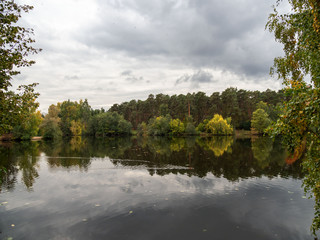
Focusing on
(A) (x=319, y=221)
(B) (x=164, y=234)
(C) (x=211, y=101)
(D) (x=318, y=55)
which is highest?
(C) (x=211, y=101)

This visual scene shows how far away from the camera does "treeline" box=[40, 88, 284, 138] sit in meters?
87.4

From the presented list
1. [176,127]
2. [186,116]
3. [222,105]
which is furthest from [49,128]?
[222,105]

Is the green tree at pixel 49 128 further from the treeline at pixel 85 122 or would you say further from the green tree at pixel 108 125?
the green tree at pixel 108 125

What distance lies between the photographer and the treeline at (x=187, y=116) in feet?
287

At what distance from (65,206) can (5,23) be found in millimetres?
9323

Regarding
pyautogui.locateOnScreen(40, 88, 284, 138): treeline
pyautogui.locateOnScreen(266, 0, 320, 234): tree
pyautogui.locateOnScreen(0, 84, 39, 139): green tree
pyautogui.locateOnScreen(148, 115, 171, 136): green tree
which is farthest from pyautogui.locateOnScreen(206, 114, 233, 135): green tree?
pyautogui.locateOnScreen(0, 84, 39, 139): green tree

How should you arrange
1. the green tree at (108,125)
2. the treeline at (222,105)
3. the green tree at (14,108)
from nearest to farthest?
the green tree at (14,108)
the treeline at (222,105)
the green tree at (108,125)

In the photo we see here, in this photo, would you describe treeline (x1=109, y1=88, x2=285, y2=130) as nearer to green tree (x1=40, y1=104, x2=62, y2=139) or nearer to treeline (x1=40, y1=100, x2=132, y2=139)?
treeline (x1=40, y1=100, x2=132, y2=139)

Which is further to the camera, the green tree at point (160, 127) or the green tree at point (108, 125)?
the green tree at point (108, 125)

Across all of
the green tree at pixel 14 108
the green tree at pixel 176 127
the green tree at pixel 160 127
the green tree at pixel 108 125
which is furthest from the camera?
the green tree at pixel 108 125

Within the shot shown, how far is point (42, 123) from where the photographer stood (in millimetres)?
77500

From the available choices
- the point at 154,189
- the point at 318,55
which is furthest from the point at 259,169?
the point at 318,55

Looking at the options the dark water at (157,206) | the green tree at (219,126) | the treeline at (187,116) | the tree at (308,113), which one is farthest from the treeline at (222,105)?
the tree at (308,113)

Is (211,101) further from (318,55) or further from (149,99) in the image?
(318,55)
